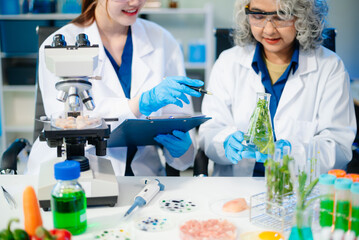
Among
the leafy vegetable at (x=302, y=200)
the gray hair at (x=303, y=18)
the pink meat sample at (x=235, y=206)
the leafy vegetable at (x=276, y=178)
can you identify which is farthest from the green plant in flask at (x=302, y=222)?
the gray hair at (x=303, y=18)

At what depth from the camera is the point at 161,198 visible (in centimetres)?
128

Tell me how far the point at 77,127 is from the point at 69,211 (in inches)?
9.8

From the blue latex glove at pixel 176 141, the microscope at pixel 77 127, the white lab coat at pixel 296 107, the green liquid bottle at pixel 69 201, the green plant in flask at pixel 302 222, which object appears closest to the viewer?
the green plant in flask at pixel 302 222

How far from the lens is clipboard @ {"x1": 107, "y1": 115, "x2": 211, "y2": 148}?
4.50 feet

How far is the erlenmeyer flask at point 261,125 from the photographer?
136 cm

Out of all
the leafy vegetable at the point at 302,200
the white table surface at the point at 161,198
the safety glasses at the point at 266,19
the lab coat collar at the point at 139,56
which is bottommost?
the white table surface at the point at 161,198

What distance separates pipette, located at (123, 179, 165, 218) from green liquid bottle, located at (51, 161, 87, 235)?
17 centimetres

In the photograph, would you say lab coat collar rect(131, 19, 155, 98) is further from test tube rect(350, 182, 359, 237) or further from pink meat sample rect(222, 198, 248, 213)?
test tube rect(350, 182, 359, 237)

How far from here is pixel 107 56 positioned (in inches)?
72.1

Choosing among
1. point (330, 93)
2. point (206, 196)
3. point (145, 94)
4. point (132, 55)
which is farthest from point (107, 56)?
point (330, 93)

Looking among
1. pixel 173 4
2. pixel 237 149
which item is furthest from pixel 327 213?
pixel 173 4

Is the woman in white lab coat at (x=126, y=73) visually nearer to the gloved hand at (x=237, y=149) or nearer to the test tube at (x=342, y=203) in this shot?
the gloved hand at (x=237, y=149)

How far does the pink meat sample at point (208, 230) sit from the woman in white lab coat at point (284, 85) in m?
0.63

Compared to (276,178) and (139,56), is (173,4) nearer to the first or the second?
(139,56)
